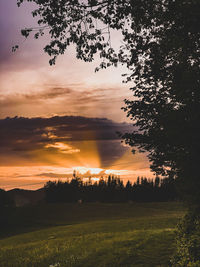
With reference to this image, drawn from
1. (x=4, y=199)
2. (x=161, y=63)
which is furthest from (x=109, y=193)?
(x=161, y=63)

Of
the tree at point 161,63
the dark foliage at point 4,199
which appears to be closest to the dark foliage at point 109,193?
the dark foliage at point 4,199

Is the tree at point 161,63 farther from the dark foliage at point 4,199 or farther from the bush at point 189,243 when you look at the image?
the dark foliage at point 4,199

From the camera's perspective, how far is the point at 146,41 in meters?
14.7

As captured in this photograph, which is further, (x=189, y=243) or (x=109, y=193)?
(x=109, y=193)

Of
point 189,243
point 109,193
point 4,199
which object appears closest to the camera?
point 189,243

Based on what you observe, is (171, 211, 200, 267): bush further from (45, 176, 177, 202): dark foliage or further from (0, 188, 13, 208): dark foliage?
(45, 176, 177, 202): dark foliage

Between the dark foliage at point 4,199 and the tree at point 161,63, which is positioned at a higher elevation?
the tree at point 161,63

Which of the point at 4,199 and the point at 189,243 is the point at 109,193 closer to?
the point at 4,199

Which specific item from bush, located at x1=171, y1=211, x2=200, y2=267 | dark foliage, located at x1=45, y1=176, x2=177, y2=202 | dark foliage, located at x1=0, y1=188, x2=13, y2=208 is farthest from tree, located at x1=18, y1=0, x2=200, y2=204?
dark foliage, located at x1=45, y1=176, x2=177, y2=202

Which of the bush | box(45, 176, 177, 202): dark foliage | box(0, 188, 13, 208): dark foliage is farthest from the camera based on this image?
box(45, 176, 177, 202): dark foliage

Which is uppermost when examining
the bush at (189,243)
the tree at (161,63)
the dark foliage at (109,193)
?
the tree at (161,63)

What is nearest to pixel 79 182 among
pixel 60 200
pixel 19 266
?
pixel 60 200

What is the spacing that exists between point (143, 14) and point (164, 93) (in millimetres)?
4496

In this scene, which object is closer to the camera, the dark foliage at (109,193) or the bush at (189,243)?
the bush at (189,243)
